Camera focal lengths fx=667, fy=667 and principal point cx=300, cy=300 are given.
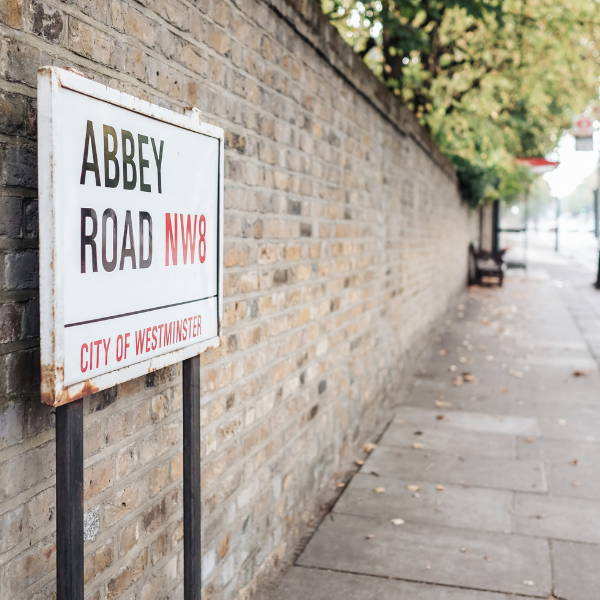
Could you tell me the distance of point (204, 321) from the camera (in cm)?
205

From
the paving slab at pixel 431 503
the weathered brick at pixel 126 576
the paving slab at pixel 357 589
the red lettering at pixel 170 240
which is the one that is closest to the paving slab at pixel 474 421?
the paving slab at pixel 431 503

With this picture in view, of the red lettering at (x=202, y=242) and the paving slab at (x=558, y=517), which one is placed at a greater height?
the red lettering at (x=202, y=242)

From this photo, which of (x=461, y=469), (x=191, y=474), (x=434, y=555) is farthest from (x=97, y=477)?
(x=461, y=469)

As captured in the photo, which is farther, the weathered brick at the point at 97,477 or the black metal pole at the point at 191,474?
the black metal pole at the point at 191,474

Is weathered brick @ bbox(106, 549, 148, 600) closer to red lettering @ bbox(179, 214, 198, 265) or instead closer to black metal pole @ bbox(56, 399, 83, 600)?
black metal pole @ bbox(56, 399, 83, 600)

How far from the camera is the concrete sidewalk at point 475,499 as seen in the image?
10.5 ft

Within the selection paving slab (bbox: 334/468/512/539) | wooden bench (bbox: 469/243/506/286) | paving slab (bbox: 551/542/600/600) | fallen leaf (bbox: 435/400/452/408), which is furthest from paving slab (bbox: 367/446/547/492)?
wooden bench (bbox: 469/243/506/286)

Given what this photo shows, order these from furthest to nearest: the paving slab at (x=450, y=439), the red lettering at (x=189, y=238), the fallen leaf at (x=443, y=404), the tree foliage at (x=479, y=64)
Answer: the tree foliage at (x=479, y=64)
the fallen leaf at (x=443, y=404)
the paving slab at (x=450, y=439)
the red lettering at (x=189, y=238)

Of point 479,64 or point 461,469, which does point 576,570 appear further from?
point 479,64

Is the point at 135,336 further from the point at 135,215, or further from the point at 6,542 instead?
the point at 6,542

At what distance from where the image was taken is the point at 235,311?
8.91ft

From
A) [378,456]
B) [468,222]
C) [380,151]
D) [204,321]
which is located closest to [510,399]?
[378,456]

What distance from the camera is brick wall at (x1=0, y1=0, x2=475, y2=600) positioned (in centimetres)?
150

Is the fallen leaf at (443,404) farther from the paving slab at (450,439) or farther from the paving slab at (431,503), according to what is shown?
the paving slab at (431,503)
